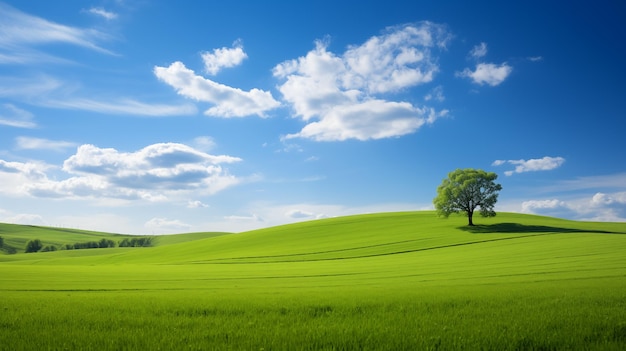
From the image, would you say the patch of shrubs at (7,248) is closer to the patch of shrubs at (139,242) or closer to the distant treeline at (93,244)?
the distant treeline at (93,244)

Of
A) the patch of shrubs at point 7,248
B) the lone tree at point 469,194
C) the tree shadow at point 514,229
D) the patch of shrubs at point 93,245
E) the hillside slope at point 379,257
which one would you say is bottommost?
the patch of shrubs at point 7,248

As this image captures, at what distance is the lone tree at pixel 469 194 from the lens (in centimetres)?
6450

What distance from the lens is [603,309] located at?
29.9 ft

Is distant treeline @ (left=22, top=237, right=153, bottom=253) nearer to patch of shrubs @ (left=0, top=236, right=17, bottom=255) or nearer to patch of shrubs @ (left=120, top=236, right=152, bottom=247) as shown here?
patch of shrubs @ (left=120, top=236, right=152, bottom=247)

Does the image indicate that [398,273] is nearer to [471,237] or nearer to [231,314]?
[231,314]

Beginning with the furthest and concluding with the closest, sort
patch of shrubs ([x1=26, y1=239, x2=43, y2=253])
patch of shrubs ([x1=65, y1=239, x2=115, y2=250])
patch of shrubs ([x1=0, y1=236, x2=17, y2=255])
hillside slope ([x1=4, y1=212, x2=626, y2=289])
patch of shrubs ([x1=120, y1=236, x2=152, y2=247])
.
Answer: patch of shrubs ([x1=120, y1=236, x2=152, y2=247]) → patch of shrubs ([x1=0, y1=236, x2=17, y2=255]) → patch of shrubs ([x1=65, y1=239, x2=115, y2=250]) → patch of shrubs ([x1=26, y1=239, x2=43, y2=253]) → hillside slope ([x1=4, y1=212, x2=626, y2=289])

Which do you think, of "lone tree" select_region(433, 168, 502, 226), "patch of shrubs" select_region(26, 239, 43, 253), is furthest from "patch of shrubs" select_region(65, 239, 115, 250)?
"lone tree" select_region(433, 168, 502, 226)

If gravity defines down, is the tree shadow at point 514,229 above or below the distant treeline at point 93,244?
above

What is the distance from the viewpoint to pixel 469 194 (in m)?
65.1

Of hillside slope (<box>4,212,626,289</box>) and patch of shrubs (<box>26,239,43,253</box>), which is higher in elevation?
hillside slope (<box>4,212,626,289</box>)

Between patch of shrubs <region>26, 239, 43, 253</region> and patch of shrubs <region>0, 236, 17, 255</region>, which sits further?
patch of shrubs <region>0, 236, 17, 255</region>

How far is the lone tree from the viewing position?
212 ft

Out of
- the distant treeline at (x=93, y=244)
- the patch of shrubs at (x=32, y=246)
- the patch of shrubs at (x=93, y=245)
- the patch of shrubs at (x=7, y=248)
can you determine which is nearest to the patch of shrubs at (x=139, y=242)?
the distant treeline at (x=93, y=244)

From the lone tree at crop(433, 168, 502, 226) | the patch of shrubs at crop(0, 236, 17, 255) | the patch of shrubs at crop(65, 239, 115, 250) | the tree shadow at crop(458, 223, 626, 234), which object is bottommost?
the patch of shrubs at crop(0, 236, 17, 255)
